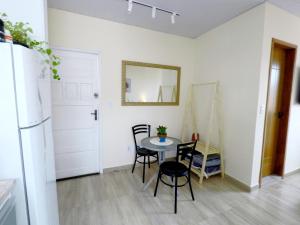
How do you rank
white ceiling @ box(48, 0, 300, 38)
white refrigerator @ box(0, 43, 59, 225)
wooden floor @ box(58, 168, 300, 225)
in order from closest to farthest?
white refrigerator @ box(0, 43, 59, 225)
wooden floor @ box(58, 168, 300, 225)
white ceiling @ box(48, 0, 300, 38)

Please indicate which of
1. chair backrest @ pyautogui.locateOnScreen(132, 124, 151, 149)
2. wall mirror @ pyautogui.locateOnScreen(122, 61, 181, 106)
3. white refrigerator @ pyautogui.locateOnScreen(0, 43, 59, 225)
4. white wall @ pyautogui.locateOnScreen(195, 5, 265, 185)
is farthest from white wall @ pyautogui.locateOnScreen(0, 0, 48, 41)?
white wall @ pyautogui.locateOnScreen(195, 5, 265, 185)

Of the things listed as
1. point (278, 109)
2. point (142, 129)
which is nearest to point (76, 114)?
point (142, 129)

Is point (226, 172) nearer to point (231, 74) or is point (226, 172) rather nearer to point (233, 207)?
point (233, 207)

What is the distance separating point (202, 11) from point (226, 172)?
2592 mm

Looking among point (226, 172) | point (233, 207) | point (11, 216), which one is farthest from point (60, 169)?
point (226, 172)

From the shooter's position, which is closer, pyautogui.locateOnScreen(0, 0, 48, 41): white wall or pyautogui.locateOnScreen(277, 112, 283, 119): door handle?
pyautogui.locateOnScreen(0, 0, 48, 41): white wall

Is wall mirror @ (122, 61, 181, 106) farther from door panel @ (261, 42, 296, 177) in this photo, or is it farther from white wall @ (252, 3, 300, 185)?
door panel @ (261, 42, 296, 177)

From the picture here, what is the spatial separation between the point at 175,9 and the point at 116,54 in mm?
1151

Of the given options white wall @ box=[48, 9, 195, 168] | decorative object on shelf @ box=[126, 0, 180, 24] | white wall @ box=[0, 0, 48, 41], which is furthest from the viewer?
white wall @ box=[48, 9, 195, 168]

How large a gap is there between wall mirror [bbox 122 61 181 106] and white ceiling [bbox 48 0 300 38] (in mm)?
705

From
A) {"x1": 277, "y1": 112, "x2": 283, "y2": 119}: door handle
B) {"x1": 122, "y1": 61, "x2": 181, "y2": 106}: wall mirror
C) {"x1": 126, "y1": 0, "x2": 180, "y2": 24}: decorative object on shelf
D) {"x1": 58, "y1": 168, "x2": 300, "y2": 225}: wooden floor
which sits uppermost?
{"x1": 126, "y1": 0, "x2": 180, "y2": 24}: decorative object on shelf

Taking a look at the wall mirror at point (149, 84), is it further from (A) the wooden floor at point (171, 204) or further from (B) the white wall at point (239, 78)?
(A) the wooden floor at point (171, 204)

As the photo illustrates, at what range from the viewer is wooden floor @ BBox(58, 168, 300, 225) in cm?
174

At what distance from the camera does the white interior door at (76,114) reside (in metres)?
2.38
